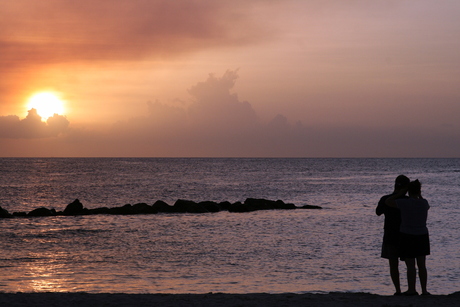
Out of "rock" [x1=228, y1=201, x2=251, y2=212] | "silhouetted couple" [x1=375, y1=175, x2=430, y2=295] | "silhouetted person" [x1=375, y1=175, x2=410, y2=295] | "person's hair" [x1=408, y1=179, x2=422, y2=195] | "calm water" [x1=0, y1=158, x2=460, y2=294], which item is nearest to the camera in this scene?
"person's hair" [x1=408, y1=179, x2=422, y2=195]

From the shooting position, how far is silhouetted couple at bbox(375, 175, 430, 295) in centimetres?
891

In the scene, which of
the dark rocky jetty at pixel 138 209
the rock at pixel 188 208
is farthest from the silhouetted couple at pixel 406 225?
the dark rocky jetty at pixel 138 209

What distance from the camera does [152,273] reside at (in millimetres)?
14047

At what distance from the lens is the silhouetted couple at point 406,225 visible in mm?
8914

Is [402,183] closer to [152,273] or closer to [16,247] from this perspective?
[152,273]

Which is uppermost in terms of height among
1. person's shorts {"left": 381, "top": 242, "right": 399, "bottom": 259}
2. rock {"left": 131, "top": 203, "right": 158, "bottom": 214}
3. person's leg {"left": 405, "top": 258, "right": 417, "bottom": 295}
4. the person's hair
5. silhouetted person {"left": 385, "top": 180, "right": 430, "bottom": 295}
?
the person's hair

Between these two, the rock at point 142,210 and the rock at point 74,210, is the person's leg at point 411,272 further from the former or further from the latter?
the rock at point 74,210

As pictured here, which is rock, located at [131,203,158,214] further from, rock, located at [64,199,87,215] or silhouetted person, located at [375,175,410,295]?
silhouetted person, located at [375,175,410,295]

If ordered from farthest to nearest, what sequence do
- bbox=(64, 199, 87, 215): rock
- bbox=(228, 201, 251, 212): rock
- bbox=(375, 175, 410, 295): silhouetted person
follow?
bbox=(228, 201, 251, 212): rock < bbox=(64, 199, 87, 215): rock < bbox=(375, 175, 410, 295): silhouetted person

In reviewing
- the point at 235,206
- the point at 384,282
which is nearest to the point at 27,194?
the point at 235,206

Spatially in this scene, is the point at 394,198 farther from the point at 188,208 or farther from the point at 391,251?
the point at 188,208
